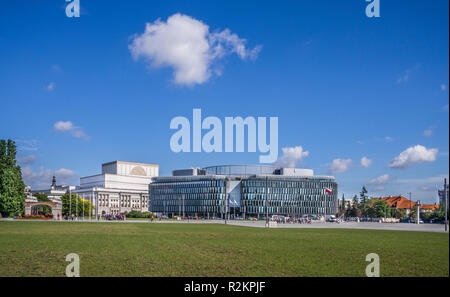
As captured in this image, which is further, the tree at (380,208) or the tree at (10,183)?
the tree at (380,208)

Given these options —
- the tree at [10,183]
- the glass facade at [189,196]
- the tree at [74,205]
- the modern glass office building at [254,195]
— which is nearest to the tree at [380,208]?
the modern glass office building at [254,195]

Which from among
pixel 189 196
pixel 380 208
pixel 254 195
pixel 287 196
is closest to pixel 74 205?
pixel 189 196

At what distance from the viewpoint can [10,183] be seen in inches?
3118

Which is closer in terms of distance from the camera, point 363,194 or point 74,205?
point 74,205

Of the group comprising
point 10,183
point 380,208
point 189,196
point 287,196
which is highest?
point 10,183

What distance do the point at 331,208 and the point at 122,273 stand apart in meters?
155

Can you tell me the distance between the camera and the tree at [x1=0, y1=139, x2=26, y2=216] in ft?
258

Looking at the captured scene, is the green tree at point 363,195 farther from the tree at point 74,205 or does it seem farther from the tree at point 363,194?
the tree at point 74,205

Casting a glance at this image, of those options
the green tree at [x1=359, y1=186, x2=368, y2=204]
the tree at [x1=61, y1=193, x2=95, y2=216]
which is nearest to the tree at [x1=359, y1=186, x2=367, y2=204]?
the green tree at [x1=359, y1=186, x2=368, y2=204]

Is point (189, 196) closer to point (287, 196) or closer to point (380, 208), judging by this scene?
point (287, 196)

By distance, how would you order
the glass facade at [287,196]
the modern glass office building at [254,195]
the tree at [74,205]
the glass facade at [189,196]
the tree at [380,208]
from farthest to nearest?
1. the glass facade at [189,196]
2. the modern glass office building at [254,195]
3. the glass facade at [287,196]
4. the tree at [380,208]
5. the tree at [74,205]

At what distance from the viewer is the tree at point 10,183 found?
78750 millimetres
